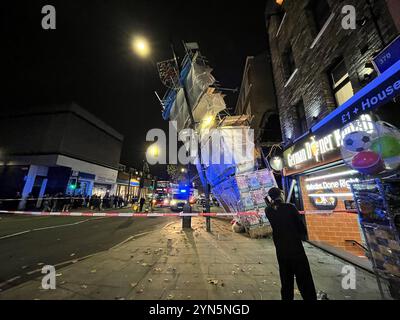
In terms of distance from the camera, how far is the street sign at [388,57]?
3428 millimetres

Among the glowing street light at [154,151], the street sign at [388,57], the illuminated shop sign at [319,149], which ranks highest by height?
the glowing street light at [154,151]

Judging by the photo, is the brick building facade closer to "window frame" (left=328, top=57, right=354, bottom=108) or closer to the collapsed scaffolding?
"window frame" (left=328, top=57, right=354, bottom=108)

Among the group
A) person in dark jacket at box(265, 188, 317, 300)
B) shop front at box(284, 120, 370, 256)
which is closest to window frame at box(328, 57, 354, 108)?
shop front at box(284, 120, 370, 256)

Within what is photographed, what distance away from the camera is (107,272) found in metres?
4.23

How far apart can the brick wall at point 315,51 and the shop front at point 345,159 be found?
3.29 feet

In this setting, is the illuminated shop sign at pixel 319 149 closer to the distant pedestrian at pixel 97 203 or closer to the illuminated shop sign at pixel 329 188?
the illuminated shop sign at pixel 329 188

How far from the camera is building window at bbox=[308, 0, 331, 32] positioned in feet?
21.5

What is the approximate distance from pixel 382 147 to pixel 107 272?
21.9 ft

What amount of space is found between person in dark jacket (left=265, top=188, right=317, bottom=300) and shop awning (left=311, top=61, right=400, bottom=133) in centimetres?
311

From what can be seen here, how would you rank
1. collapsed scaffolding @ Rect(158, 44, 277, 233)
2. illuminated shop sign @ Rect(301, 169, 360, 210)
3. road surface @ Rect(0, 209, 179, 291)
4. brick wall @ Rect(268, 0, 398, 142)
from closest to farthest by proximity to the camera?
road surface @ Rect(0, 209, 179, 291), brick wall @ Rect(268, 0, 398, 142), illuminated shop sign @ Rect(301, 169, 360, 210), collapsed scaffolding @ Rect(158, 44, 277, 233)

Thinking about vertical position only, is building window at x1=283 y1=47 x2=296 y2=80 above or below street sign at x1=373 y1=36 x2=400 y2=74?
above

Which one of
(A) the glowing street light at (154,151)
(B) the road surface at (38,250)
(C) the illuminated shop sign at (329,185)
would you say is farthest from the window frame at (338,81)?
(A) the glowing street light at (154,151)

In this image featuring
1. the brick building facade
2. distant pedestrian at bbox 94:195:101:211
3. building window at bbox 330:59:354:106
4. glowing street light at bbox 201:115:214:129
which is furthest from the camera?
distant pedestrian at bbox 94:195:101:211
